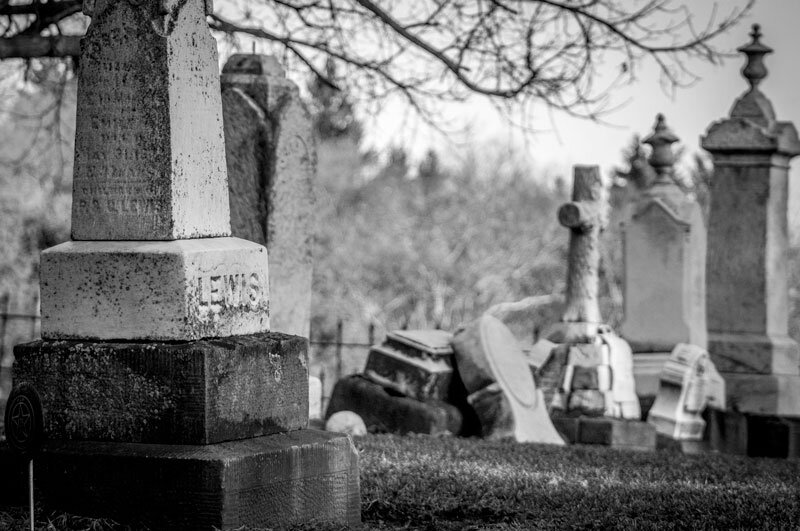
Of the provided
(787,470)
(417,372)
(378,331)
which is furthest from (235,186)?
(378,331)

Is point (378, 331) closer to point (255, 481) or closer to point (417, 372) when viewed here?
point (417, 372)

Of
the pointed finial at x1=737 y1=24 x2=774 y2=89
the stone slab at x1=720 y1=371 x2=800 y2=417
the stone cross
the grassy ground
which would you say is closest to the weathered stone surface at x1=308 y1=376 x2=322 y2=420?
the grassy ground

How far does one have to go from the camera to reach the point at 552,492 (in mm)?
5973

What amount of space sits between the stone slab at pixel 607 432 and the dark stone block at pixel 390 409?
68.0 inches

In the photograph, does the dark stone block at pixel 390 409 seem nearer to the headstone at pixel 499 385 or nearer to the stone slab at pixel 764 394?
the headstone at pixel 499 385

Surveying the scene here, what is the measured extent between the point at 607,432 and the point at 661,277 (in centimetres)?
309

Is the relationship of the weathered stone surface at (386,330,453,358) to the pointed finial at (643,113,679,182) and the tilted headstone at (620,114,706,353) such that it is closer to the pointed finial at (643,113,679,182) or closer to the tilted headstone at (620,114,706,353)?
the tilted headstone at (620,114,706,353)

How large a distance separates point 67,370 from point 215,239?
2.72 feet

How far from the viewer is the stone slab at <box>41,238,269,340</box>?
497cm

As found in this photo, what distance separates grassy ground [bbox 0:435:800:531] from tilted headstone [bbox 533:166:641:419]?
11.9ft

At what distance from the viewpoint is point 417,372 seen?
9.86m

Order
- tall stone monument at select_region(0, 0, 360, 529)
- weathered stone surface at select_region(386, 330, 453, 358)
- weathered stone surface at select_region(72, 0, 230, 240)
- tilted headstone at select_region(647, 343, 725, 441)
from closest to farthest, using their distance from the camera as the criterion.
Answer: tall stone monument at select_region(0, 0, 360, 529)
weathered stone surface at select_region(72, 0, 230, 240)
weathered stone surface at select_region(386, 330, 453, 358)
tilted headstone at select_region(647, 343, 725, 441)

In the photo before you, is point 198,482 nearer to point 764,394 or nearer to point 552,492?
point 552,492

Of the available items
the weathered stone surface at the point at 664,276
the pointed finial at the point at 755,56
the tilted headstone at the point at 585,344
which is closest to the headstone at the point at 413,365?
the tilted headstone at the point at 585,344
